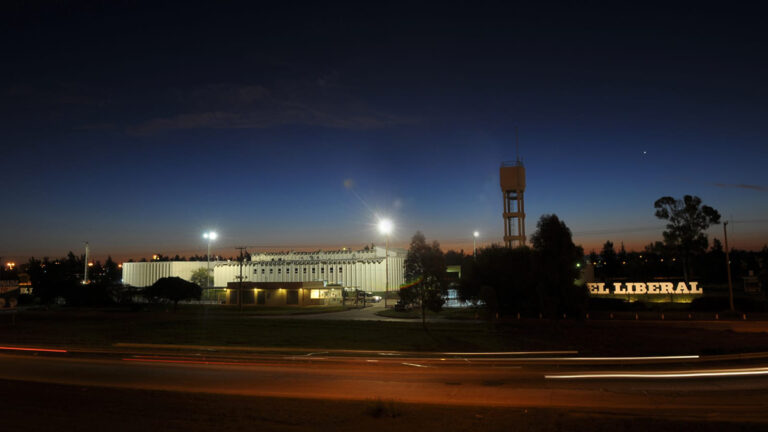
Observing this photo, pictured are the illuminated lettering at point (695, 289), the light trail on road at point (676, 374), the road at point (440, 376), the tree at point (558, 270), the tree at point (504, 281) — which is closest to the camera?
the road at point (440, 376)

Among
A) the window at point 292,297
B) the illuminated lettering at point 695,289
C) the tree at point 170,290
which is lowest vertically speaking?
the window at point 292,297

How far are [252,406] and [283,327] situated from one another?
2246 cm

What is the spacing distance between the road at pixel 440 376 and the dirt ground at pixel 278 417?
100 cm

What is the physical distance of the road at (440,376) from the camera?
42.3ft

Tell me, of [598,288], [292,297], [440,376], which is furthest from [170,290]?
[598,288]

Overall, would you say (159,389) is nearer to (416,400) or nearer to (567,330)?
(416,400)

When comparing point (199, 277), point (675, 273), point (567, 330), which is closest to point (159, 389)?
point (567, 330)

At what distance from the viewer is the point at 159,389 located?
1414cm

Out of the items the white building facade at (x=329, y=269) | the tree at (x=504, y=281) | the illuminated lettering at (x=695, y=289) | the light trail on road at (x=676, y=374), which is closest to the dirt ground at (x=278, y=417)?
the light trail on road at (x=676, y=374)

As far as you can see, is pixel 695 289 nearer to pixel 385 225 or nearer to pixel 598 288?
pixel 598 288

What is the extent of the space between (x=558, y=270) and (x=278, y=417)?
30.3 meters

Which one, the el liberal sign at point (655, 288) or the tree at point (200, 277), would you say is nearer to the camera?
the el liberal sign at point (655, 288)

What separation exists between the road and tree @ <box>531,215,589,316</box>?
48.4ft

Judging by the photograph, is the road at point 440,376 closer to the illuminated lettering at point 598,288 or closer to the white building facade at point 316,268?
the illuminated lettering at point 598,288
